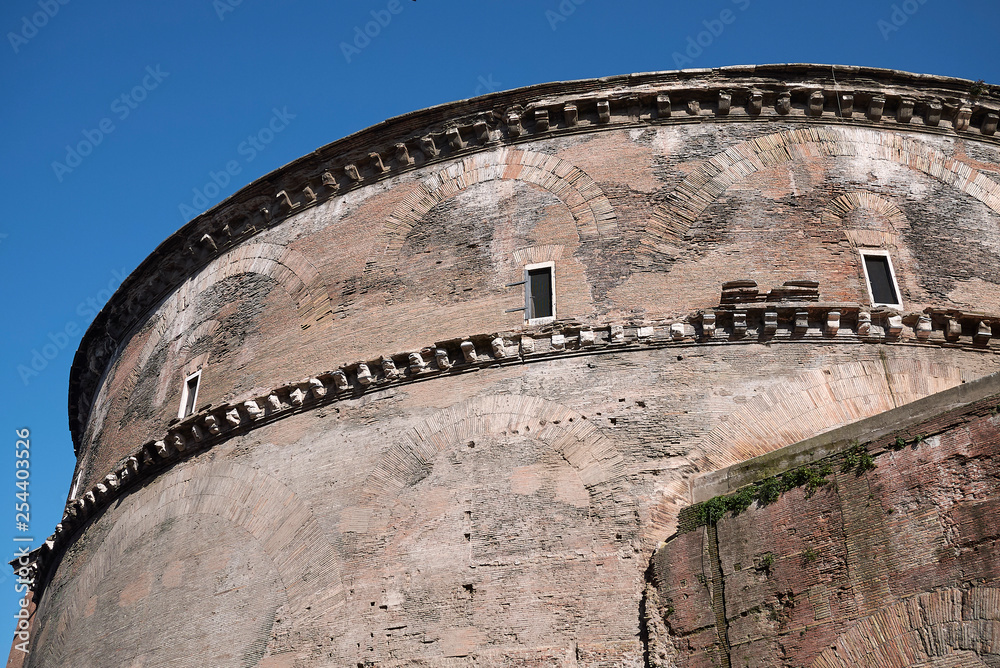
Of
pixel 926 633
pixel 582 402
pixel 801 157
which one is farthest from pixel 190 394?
pixel 926 633

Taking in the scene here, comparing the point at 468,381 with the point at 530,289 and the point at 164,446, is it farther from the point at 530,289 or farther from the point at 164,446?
the point at 164,446

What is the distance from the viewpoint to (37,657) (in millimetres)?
11414

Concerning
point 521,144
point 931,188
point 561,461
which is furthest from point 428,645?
point 931,188

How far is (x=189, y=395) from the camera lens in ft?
38.0

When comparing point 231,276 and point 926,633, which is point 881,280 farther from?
point 231,276

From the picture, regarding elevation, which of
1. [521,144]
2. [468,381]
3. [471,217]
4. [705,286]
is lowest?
[468,381]

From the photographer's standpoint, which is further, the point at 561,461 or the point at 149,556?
the point at 149,556

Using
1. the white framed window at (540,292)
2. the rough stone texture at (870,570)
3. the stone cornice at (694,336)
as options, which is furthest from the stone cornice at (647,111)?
the rough stone texture at (870,570)

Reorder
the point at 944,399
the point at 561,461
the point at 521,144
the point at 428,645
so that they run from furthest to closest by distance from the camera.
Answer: the point at 521,144 → the point at 561,461 → the point at 428,645 → the point at 944,399

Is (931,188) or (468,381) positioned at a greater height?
(931,188)

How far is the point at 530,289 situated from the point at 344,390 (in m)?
2.06

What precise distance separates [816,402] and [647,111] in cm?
372

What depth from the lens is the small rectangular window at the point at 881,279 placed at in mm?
9656

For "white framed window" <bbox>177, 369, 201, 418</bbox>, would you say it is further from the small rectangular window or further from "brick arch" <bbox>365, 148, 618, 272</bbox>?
the small rectangular window
